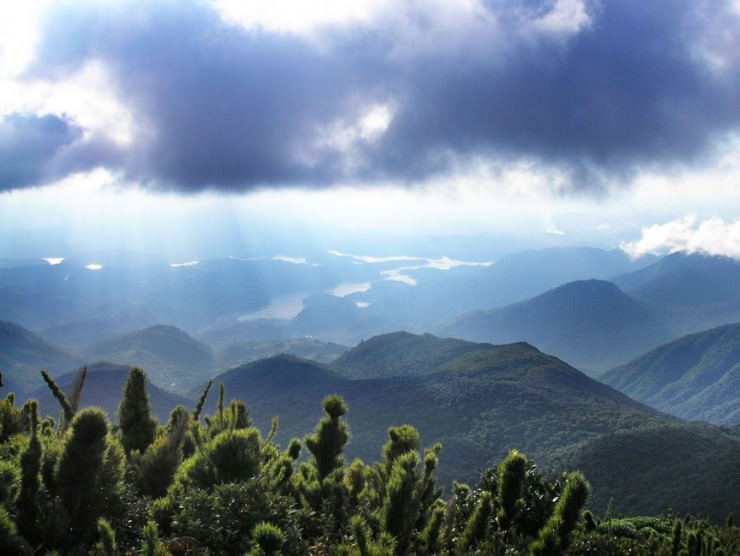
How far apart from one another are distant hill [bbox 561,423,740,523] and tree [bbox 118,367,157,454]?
98296 millimetres

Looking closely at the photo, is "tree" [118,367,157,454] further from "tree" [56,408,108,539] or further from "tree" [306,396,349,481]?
"tree" [56,408,108,539]

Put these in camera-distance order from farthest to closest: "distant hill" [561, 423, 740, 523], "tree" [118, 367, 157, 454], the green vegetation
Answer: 1. "distant hill" [561, 423, 740, 523]
2. "tree" [118, 367, 157, 454]
3. the green vegetation

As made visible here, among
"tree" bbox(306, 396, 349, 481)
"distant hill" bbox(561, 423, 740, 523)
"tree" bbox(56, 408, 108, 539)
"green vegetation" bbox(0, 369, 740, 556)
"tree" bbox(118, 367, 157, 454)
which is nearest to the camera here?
"green vegetation" bbox(0, 369, 740, 556)

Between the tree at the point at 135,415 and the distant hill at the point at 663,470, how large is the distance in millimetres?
98296

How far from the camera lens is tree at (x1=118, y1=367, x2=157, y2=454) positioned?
56.1ft

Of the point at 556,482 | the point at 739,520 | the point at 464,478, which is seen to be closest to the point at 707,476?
the point at 739,520

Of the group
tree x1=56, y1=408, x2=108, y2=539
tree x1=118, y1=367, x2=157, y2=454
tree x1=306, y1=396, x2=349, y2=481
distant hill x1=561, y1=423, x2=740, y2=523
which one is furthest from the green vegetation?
distant hill x1=561, y1=423, x2=740, y2=523

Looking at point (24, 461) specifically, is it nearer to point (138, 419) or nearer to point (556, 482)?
point (138, 419)

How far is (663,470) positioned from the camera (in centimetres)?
13325

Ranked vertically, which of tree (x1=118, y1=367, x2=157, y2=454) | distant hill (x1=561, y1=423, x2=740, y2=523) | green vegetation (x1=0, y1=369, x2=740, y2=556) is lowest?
distant hill (x1=561, y1=423, x2=740, y2=523)

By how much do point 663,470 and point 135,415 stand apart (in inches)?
5546

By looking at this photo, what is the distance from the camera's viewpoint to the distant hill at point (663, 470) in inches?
4424

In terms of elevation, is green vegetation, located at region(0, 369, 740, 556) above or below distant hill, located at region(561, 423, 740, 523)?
above

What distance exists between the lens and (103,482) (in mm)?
11500
